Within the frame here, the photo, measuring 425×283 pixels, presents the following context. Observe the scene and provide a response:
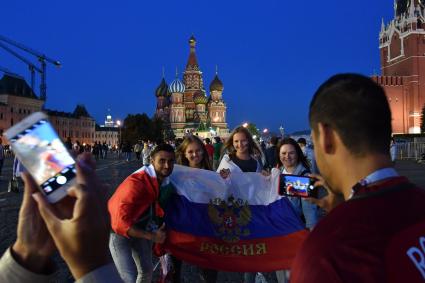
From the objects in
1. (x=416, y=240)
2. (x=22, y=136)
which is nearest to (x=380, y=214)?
(x=416, y=240)

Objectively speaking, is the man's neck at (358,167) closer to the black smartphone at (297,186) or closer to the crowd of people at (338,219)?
the crowd of people at (338,219)

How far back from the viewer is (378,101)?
161 centimetres

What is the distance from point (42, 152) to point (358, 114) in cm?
102

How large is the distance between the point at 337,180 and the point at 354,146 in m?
0.15

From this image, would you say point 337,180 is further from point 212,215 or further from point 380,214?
point 212,215

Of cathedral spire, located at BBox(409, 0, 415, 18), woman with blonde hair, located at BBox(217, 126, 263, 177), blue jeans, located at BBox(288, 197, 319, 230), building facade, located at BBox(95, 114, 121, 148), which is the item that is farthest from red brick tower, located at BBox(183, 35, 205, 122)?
blue jeans, located at BBox(288, 197, 319, 230)

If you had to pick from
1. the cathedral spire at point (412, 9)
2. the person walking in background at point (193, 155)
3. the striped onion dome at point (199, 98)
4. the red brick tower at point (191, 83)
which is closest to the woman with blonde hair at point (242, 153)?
the person walking in background at point (193, 155)

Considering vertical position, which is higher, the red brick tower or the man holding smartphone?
the red brick tower

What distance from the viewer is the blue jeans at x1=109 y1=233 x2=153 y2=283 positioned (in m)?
4.32

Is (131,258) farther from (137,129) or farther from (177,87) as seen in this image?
(177,87)

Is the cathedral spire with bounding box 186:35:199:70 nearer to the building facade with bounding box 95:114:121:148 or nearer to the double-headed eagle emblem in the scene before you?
the building facade with bounding box 95:114:121:148

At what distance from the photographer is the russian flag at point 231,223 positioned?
4469 mm

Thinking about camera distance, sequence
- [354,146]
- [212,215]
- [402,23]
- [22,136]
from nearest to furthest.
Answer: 1. [22,136]
2. [354,146]
3. [212,215]
4. [402,23]

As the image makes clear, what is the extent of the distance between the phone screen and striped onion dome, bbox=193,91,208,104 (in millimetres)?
109007
